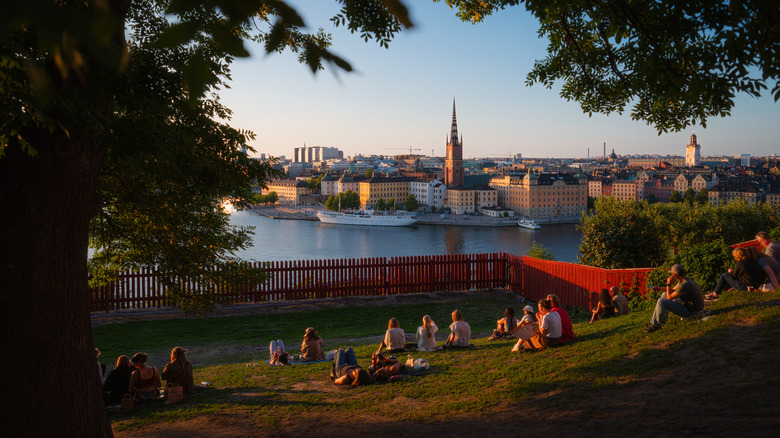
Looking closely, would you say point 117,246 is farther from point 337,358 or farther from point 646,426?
point 646,426

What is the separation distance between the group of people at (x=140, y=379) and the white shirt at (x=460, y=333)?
9.24ft

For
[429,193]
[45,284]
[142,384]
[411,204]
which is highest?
[429,193]

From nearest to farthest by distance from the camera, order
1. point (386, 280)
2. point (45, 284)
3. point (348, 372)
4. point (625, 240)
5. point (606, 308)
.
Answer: point (45, 284), point (348, 372), point (606, 308), point (386, 280), point (625, 240)

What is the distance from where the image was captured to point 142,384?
5246mm

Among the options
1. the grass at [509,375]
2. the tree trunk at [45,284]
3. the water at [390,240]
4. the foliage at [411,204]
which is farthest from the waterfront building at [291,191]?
the tree trunk at [45,284]

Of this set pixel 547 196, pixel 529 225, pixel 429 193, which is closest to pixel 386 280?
pixel 529 225

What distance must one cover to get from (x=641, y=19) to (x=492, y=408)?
287 cm

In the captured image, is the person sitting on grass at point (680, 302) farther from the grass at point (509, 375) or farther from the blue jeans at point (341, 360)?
the blue jeans at point (341, 360)

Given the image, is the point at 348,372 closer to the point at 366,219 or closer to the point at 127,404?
the point at 127,404

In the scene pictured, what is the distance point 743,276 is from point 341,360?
4.14m

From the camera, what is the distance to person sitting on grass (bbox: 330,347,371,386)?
17.6 ft

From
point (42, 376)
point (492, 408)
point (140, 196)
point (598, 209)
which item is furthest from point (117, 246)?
point (598, 209)

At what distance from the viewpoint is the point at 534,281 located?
12.4 metres

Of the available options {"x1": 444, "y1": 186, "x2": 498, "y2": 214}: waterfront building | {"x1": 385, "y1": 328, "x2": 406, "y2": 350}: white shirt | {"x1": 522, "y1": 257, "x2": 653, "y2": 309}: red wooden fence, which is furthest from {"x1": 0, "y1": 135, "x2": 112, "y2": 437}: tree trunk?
{"x1": 444, "y1": 186, "x2": 498, "y2": 214}: waterfront building
